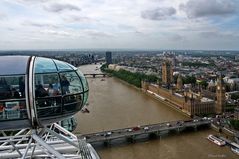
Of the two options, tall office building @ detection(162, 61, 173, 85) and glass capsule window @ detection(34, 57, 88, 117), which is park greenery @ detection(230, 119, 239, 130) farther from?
tall office building @ detection(162, 61, 173, 85)

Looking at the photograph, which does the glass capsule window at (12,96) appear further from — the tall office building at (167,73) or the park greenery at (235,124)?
the tall office building at (167,73)

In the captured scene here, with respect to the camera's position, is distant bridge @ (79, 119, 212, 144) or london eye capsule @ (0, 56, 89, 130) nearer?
london eye capsule @ (0, 56, 89, 130)


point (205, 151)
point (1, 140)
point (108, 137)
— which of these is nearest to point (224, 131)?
point (205, 151)

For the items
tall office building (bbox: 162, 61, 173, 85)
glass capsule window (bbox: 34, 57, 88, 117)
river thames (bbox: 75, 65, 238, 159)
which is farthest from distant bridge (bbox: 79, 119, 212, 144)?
tall office building (bbox: 162, 61, 173, 85)

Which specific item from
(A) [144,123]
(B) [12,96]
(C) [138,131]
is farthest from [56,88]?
(A) [144,123]

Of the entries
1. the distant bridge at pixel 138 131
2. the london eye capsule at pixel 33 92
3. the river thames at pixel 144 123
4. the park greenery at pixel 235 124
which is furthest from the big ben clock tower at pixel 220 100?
the london eye capsule at pixel 33 92

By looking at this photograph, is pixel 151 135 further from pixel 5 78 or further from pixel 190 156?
pixel 5 78

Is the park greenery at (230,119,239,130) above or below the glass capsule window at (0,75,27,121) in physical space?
below
